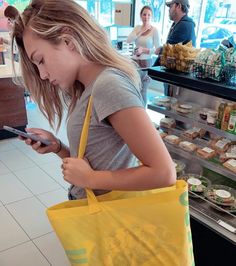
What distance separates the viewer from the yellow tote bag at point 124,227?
80cm

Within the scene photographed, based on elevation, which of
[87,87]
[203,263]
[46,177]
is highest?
[87,87]

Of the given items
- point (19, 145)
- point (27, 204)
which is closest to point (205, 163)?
point (27, 204)

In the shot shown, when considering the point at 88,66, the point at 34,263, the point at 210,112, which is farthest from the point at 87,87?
the point at 34,263

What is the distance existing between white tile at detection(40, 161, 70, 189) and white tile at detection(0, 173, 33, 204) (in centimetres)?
32

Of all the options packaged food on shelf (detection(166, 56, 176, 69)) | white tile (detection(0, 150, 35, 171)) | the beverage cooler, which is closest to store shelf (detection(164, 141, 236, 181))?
the beverage cooler

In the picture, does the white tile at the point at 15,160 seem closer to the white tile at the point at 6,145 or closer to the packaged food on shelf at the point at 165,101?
the white tile at the point at 6,145

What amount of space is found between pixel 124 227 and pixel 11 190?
87.8 inches

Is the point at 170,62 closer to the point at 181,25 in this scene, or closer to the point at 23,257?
the point at 23,257

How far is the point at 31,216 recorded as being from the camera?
2.41m

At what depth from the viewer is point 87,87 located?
2.74 feet

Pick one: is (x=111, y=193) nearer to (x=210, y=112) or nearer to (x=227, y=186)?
(x=210, y=112)

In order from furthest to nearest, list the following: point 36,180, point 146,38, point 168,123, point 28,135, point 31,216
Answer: point 146,38, point 36,180, point 31,216, point 168,123, point 28,135

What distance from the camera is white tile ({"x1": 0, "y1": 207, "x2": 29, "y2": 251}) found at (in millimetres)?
2121

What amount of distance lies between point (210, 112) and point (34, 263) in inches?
59.6
